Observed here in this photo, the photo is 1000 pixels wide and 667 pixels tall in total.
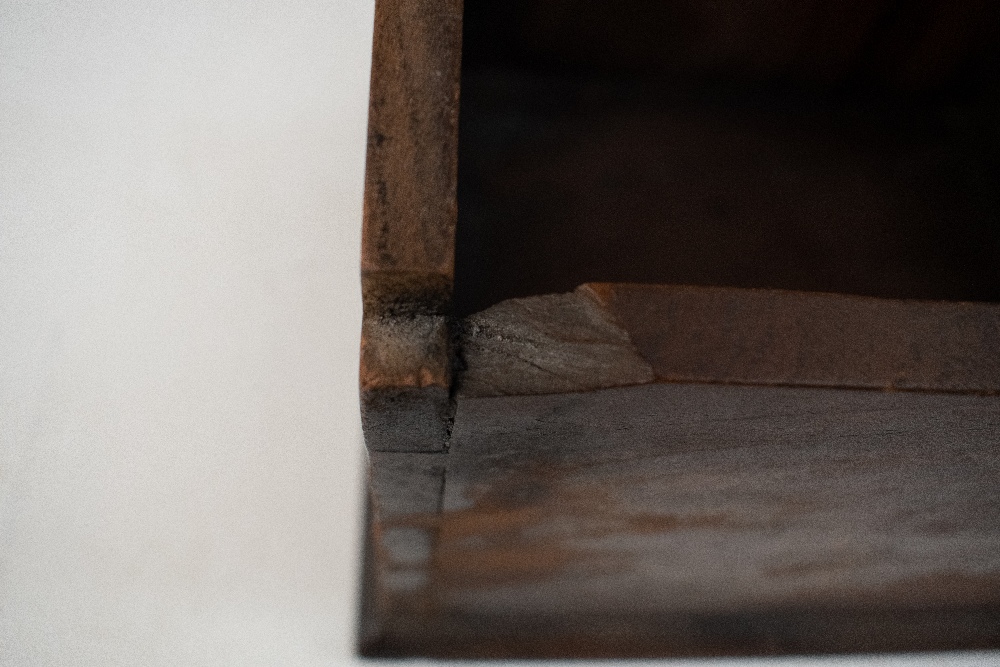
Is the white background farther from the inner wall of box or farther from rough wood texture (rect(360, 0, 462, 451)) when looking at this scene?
rough wood texture (rect(360, 0, 462, 451))

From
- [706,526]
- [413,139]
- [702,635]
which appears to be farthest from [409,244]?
[702,635]

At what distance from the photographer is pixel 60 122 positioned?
1823 millimetres

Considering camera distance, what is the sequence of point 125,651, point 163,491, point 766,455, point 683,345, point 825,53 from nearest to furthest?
point 683,345
point 766,455
point 125,651
point 163,491
point 825,53

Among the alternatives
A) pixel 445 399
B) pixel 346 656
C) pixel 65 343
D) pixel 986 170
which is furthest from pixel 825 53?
pixel 65 343

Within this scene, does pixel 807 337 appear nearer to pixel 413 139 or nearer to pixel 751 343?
pixel 751 343

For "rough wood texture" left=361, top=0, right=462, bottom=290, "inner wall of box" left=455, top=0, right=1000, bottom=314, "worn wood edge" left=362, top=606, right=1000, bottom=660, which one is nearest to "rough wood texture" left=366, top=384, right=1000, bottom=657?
"worn wood edge" left=362, top=606, right=1000, bottom=660

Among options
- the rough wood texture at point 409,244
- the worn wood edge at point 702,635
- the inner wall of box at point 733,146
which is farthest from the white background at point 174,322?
the rough wood texture at point 409,244

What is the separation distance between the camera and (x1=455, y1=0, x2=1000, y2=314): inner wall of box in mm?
1613

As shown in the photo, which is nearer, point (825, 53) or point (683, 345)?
point (683, 345)

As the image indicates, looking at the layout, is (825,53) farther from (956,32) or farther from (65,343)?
(65,343)

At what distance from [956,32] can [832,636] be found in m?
1.11

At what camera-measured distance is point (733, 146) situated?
1.77m

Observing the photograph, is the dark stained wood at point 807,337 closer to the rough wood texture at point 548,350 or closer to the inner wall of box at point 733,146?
the rough wood texture at point 548,350

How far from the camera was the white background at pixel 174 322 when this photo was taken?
5.20 feet
